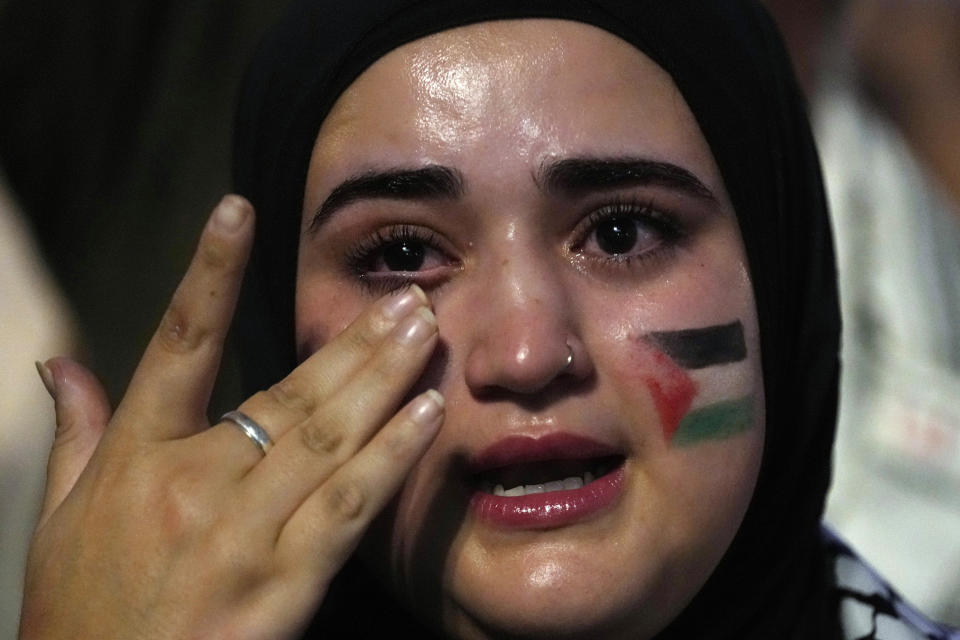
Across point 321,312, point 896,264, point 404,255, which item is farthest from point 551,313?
point 896,264

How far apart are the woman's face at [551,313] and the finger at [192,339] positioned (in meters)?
0.23

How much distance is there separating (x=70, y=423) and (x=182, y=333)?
0.80ft

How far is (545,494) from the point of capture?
1507 mm

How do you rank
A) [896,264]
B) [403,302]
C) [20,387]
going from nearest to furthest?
1. [403,302]
2. [20,387]
3. [896,264]

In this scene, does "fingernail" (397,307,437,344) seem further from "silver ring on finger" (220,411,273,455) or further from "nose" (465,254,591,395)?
"silver ring on finger" (220,411,273,455)

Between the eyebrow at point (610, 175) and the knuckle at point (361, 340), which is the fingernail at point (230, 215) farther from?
the eyebrow at point (610, 175)

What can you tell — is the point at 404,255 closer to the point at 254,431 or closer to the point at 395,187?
the point at 395,187

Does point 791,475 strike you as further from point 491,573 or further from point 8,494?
point 8,494

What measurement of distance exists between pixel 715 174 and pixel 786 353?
1.14ft

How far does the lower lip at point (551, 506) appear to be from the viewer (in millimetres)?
1490

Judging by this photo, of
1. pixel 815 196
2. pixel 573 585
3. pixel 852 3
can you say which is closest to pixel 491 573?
pixel 573 585

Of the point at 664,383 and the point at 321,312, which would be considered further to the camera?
the point at 321,312

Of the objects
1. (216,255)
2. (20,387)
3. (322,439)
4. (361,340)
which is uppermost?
(216,255)

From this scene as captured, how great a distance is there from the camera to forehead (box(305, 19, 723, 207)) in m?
1.55
